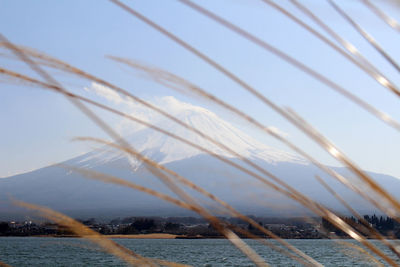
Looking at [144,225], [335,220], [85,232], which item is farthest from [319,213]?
[144,225]

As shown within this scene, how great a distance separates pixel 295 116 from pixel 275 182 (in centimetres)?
11

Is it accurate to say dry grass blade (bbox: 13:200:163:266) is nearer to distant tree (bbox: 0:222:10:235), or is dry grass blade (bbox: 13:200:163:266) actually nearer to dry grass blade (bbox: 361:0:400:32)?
dry grass blade (bbox: 361:0:400:32)

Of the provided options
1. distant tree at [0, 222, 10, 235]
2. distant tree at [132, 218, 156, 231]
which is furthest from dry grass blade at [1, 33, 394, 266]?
distant tree at [0, 222, 10, 235]

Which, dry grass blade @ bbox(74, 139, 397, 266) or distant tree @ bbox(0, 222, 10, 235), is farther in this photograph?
distant tree @ bbox(0, 222, 10, 235)

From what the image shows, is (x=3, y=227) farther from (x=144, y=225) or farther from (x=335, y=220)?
A: (x=335, y=220)

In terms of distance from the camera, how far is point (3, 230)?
11125cm

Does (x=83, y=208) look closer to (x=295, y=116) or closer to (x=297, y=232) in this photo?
(x=297, y=232)

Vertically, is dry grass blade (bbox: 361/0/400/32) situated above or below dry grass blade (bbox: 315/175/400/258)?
above

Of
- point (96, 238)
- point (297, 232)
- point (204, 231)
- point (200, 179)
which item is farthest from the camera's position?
point (200, 179)

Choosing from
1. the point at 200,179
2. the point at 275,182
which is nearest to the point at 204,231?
the point at 200,179

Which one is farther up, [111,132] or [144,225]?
[144,225]

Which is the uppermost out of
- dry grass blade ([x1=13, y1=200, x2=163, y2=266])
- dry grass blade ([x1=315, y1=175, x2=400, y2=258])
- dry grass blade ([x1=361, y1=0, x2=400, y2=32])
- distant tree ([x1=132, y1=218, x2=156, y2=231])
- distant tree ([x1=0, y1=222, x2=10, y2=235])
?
distant tree ([x1=132, y1=218, x2=156, y2=231])

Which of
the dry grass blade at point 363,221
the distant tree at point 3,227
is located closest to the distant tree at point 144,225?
the distant tree at point 3,227

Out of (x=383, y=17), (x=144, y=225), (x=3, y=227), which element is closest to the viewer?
(x=383, y=17)
